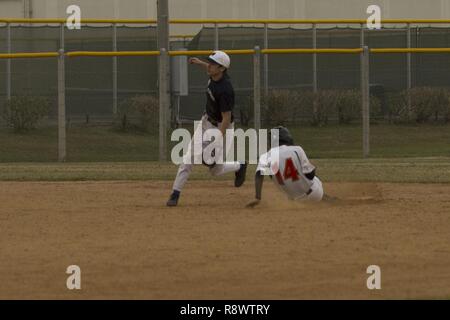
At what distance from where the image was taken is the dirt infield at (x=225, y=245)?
25.3 feet

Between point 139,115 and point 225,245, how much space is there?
1406 centimetres

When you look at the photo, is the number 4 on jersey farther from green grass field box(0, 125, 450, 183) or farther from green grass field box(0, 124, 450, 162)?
green grass field box(0, 124, 450, 162)

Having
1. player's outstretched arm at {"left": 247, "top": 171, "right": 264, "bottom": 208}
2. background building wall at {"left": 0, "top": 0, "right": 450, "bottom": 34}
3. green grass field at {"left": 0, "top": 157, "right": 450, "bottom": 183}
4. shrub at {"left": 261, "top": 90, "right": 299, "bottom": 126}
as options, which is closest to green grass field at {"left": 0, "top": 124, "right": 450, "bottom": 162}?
shrub at {"left": 261, "top": 90, "right": 299, "bottom": 126}

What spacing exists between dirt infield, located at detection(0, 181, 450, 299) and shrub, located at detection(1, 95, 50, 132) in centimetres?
959

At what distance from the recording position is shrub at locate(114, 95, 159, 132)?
23141 millimetres

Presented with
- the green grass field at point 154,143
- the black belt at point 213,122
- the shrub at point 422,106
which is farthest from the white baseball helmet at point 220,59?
the shrub at point 422,106

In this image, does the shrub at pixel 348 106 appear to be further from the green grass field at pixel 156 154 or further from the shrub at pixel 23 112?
the shrub at pixel 23 112

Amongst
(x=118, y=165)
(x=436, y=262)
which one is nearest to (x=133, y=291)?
(x=436, y=262)

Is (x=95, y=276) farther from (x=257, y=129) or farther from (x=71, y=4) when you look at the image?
(x=71, y=4)

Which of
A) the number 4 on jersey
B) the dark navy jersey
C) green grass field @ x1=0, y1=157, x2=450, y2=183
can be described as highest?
the dark navy jersey

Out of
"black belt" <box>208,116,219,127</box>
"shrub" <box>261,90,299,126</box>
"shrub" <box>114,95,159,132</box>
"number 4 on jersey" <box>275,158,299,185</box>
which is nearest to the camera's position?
"number 4 on jersey" <box>275,158,299,185</box>

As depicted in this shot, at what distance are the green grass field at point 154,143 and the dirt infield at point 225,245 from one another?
8013 mm

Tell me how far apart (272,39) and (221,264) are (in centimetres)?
1916

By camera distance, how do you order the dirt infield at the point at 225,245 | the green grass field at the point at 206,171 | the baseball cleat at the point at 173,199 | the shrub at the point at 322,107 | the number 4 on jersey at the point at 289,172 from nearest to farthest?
1. the dirt infield at the point at 225,245
2. the number 4 on jersey at the point at 289,172
3. the baseball cleat at the point at 173,199
4. the green grass field at the point at 206,171
5. the shrub at the point at 322,107
